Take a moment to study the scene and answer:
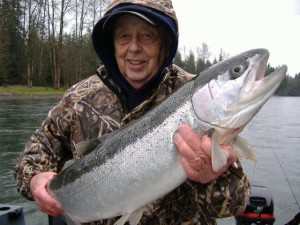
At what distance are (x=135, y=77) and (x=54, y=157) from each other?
967 millimetres

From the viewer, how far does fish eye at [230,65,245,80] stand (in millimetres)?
2295

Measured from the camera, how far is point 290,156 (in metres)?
14.1

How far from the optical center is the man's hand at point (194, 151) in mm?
2260

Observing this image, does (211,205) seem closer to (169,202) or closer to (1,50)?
(169,202)

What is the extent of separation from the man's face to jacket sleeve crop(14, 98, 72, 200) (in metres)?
0.60

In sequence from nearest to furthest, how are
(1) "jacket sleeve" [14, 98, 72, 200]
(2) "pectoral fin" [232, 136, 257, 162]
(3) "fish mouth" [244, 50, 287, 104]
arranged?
(3) "fish mouth" [244, 50, 287, 104]
(2) "pectoral fin" [232, 136, 257, 162]
(1) "jacket sleeve" [14, 98, 72, 200]

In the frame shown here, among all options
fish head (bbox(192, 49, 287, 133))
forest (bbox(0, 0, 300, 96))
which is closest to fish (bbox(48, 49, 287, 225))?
fish head (bbox(192, 49, 287, 133))

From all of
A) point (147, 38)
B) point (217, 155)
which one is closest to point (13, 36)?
point (147, 38)

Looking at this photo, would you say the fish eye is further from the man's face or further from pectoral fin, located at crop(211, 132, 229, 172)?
the man's face

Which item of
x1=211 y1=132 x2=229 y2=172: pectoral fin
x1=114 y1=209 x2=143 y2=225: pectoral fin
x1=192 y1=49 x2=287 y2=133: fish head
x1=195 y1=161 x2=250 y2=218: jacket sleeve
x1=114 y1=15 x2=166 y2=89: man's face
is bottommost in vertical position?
x1=114 y1=209 x2=143 y2=225: pectoral fin

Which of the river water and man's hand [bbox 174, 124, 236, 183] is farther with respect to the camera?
the river water

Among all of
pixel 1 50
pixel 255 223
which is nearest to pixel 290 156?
pixel 255 223

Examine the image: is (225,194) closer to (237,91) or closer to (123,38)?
(237,91)

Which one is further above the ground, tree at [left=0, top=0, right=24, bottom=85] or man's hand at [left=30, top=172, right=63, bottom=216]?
tree at [left=0, top=0, right=24, bottom=85]
